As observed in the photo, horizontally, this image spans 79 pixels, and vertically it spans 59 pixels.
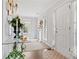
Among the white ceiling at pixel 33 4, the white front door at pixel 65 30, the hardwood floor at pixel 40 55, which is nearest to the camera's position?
the hardwood floor at pixel 40 55

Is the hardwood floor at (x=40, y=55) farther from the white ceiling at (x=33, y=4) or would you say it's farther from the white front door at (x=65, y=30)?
the white ceiling at (x=33, y=4)

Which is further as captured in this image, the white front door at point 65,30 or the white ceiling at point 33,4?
the white ceiling at point 33,4

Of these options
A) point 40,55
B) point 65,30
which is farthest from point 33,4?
point 40,55

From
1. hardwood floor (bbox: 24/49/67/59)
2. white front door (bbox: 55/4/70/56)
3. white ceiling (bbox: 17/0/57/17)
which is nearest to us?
hardwood floor (bbox: 24/49/67/59)

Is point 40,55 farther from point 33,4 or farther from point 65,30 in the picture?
point 33,4

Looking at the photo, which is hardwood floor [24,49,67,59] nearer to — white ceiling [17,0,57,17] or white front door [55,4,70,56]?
white front door [55,4,70,56]

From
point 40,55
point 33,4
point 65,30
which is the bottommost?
point 40,55

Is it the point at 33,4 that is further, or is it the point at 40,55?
the point at 33,4

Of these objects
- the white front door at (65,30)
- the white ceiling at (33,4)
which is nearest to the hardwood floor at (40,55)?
the white front door at (65,30)

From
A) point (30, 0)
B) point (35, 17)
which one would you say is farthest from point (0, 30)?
point (35, 17)

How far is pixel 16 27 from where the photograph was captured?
1978mm

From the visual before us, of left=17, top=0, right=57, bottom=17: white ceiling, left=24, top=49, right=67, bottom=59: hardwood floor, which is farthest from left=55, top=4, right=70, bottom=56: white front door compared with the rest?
left=17, top=0, right=57, bottom=17: white ceiling

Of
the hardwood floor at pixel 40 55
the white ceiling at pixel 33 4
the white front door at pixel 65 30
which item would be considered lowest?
the hardwood floor at pixel 40 55

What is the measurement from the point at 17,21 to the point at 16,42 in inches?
14.5
